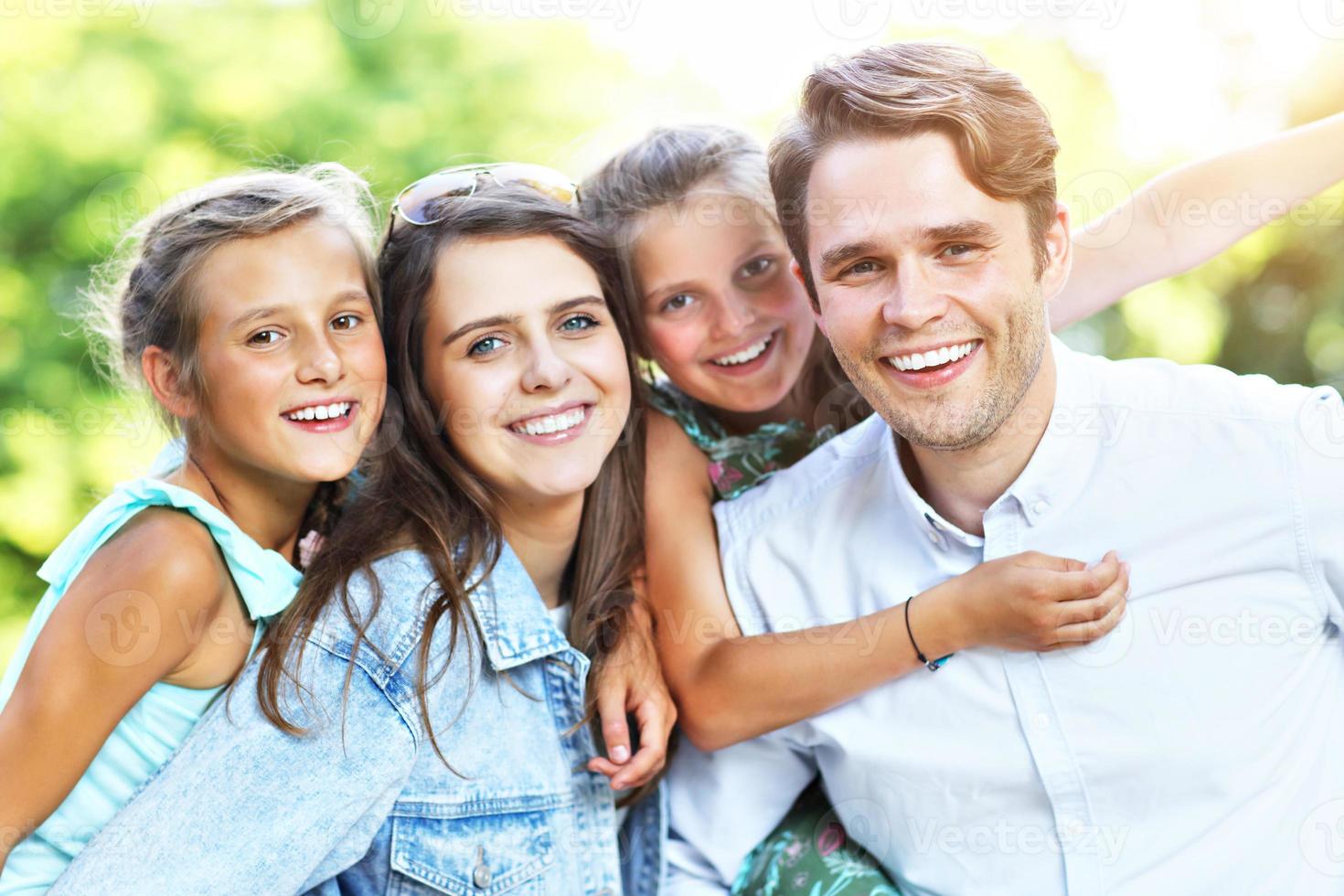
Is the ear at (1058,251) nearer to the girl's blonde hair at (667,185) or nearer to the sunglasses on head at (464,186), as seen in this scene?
the girl's blonde hair at (667,185)

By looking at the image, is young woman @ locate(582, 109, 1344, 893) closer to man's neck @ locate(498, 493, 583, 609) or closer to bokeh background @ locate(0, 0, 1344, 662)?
man's neck @ locate(498, 493, 583, 609)

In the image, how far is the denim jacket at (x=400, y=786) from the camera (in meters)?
1.93

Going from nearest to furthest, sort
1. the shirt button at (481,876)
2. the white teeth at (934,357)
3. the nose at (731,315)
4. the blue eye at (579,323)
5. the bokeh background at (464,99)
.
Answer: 1. the white teeth at (934,357)
2. the shirt button at (481,876)
3. the blue eye at (579,323)
4. the nose at (731,315)
5. the bokeh background at (464,99)

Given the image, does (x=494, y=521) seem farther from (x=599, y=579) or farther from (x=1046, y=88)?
(x=1046, y=88)

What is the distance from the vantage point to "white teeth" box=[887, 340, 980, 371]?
2.05m

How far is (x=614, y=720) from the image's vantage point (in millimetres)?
2270

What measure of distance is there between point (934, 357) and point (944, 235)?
20cm

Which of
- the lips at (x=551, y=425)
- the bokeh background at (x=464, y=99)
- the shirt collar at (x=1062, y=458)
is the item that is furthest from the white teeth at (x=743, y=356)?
the bokeh background at (x=464, y=99)

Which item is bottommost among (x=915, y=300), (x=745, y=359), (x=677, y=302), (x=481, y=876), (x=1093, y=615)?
(x=481, y=876)

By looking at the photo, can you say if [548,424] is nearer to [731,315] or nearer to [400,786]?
[731,315]

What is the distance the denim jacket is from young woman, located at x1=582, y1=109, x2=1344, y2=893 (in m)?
0.26

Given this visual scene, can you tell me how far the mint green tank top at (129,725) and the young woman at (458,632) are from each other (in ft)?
0.37

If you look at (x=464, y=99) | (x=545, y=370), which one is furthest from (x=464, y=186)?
(x=464, y=99)

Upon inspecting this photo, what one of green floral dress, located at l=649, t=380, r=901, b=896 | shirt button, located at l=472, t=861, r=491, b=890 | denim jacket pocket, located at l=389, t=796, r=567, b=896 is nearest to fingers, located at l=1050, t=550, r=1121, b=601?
green floral dress, located at l=649, t=380, r=901, b=896
